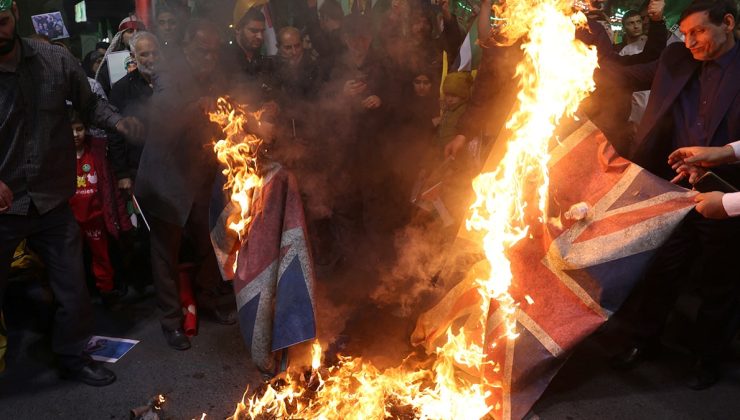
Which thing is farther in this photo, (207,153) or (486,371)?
(207,153)

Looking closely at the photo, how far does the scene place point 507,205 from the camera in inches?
150

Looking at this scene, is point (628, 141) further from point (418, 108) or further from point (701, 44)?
point (418, 108)

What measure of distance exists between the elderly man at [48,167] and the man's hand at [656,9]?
18.5 ft

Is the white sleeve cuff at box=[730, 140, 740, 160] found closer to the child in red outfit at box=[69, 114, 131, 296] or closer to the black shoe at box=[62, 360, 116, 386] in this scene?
the black shoe at box=[62, 360, 116, 386]

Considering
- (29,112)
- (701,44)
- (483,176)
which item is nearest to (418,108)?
(483,176)

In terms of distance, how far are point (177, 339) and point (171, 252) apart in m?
0.76

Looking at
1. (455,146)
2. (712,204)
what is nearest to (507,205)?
(712,204)

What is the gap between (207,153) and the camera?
450 cm

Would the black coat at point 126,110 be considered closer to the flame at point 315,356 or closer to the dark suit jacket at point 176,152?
the dark suit jacket at point 176,152

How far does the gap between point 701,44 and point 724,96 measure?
A: 42 cm

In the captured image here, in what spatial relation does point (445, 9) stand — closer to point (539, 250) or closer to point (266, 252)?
point (539, 250)

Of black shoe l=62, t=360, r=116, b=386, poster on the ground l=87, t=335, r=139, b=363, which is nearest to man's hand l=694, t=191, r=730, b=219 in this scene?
black shoe l=62, t=360, r=116, b=386

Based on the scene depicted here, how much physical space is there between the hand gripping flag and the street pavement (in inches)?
19.0

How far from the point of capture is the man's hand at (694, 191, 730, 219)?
10.9ft
